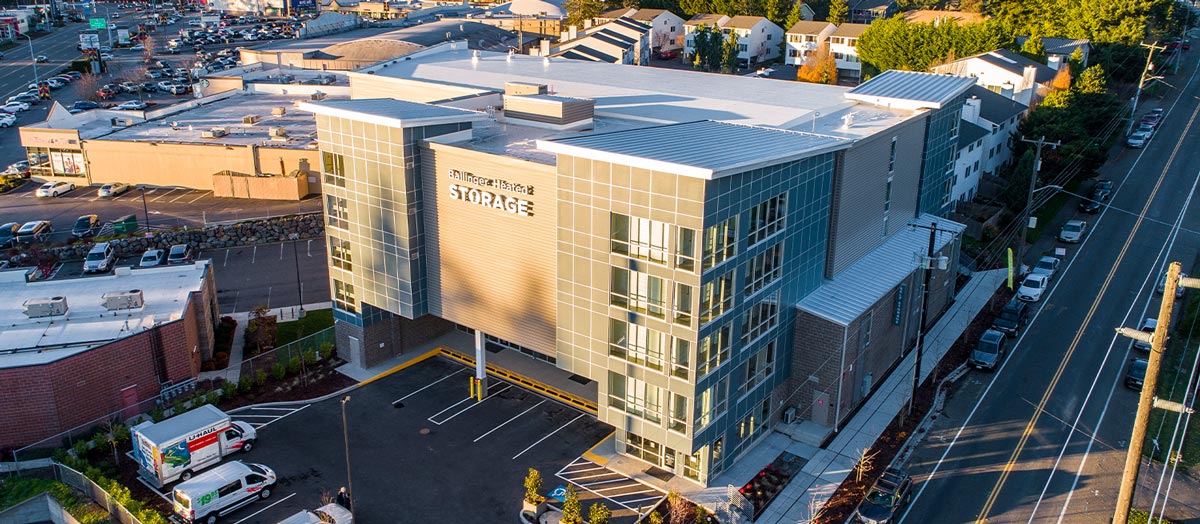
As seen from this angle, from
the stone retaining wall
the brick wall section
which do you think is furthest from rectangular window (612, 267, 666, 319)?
the stone retaining wall

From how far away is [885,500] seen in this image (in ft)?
115

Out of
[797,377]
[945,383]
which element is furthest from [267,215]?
[945,383]

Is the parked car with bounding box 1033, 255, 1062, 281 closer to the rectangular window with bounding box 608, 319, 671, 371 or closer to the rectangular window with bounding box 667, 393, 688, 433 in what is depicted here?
the rectangular window with bounding box 667, 393, 688, 433

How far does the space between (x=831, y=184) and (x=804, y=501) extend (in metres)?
15.0

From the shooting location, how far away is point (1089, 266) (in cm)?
6084

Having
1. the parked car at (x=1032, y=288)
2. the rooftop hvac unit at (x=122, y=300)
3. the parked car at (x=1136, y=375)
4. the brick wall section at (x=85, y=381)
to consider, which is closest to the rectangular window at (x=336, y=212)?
the brick wall section at (x=85, y=381)

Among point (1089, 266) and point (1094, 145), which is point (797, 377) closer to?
point (1089, 266)

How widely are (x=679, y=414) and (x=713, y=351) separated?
2.94 meters

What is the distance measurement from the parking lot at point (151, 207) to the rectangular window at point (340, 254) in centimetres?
2459

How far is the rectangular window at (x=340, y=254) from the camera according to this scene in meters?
46.2

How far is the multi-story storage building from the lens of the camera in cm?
3506

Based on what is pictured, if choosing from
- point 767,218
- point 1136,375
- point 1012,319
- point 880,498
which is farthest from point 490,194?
point 1136,375

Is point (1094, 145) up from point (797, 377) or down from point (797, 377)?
up

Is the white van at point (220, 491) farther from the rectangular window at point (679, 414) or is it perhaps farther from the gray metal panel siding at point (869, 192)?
the gray metal panel siding at point (869, 192)
